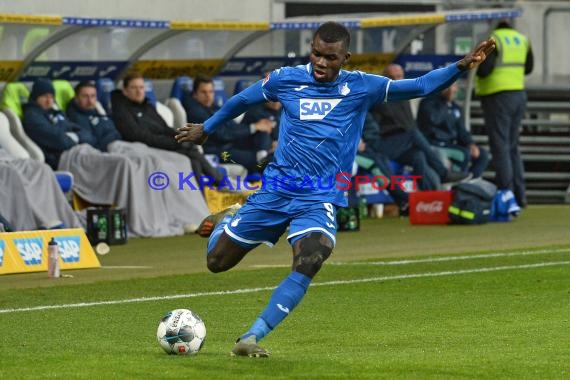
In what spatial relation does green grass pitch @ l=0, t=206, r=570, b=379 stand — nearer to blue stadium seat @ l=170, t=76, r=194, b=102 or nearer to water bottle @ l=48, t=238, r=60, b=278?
water bottle @ l=48, t=238, r=60, b=278

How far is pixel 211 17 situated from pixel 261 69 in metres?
1.04

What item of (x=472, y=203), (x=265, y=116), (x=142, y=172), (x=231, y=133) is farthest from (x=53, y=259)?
(x=472, y=203)

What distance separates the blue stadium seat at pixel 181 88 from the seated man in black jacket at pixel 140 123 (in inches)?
55.1

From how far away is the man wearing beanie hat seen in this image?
19.5 m

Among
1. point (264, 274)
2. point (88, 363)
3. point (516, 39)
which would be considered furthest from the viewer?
point (516, 39)

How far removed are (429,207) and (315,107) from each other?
1232cm

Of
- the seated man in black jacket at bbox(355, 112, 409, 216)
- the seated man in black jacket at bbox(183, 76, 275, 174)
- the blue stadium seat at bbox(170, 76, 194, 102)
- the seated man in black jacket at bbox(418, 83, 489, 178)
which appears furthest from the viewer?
the seated man in black jacket at bbox(418, 83, 489, 178)

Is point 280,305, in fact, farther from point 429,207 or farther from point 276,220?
point 429,207

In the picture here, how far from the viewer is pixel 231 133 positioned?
2189 centimetres

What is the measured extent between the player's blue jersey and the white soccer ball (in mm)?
992

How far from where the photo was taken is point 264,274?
15203mm

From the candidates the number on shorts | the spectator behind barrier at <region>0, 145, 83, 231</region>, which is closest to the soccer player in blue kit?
the number on shorts

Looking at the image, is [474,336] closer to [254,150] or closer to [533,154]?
[254,150]

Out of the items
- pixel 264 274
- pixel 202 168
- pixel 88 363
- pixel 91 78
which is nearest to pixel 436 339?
pixel 88 363
